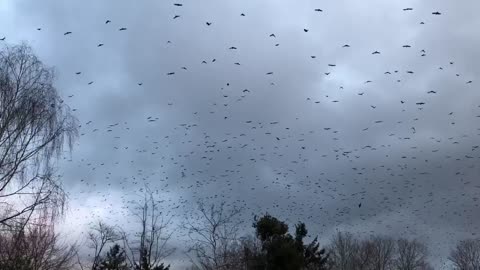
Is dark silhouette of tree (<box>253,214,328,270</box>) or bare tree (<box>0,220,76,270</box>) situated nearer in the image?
bare tree (<box>0,220,76,270</box>)

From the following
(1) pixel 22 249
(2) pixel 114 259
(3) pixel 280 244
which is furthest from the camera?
(2) pixel 114 259

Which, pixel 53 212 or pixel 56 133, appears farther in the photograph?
pixel 56 133

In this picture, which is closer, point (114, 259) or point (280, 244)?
point (280, 244)

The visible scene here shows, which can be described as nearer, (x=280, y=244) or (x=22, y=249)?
(x=22, y=249)

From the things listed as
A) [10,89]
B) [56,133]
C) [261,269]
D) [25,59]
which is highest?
[25,59]

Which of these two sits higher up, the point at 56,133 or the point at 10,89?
the point at 10,89

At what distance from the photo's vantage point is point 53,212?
→ 19875mm

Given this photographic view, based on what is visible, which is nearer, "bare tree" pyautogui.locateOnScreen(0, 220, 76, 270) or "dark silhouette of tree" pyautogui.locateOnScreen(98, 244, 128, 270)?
"bare tree" pyautogui.locateOnScreen(0, 220, 76, 270)

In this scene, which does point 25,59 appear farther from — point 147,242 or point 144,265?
point 147,242

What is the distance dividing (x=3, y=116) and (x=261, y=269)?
874 inches

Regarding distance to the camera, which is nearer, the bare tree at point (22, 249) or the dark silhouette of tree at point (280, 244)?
the bare tree at point (22, 249)

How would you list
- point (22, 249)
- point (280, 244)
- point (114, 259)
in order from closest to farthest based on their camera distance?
1. point (22, 249)
2. point (280, 244)
3. point (114, 259)

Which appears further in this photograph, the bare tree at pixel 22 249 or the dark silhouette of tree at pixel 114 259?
the dark silhouette of tree at pixel 114 259

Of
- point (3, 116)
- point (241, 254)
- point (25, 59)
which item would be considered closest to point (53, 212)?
point (3, 116)
